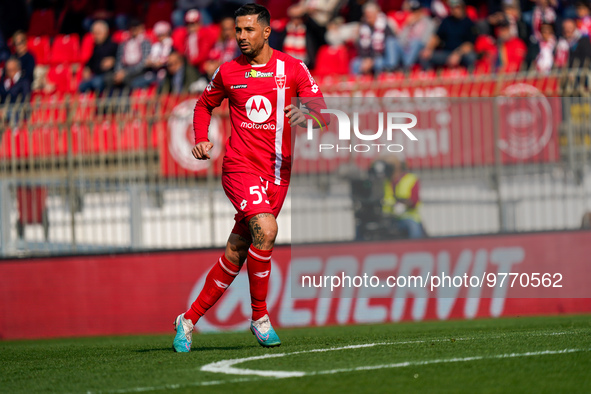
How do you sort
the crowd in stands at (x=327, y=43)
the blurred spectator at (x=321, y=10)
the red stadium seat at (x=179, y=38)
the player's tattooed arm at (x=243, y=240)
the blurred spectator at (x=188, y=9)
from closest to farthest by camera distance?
the player's tattooed arm at (x=243, y=240)
the crowd in stands at (x=327, y=43)
the blurred spectator at (x=321, y=10)
the red stadium seat at (x=179, y=38)
the blurred spectator at (x=188, y=9)

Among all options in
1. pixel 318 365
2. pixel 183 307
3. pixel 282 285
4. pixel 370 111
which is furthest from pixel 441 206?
pixel 318 365

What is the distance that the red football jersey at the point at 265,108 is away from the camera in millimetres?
5965

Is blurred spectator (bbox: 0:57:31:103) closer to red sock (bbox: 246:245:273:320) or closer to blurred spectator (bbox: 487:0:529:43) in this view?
blurred spectator (bbox: 487:0:529:43)

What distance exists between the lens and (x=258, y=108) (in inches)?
235

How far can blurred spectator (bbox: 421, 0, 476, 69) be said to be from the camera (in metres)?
14.5

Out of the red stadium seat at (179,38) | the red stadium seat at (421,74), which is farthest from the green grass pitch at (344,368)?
the red stadium seat at (179,38)

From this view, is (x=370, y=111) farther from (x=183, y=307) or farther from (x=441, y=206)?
(x=183, y=307)

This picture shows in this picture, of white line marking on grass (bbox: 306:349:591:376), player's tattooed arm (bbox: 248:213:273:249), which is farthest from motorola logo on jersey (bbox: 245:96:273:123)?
white line marking on grass (bbox: 306:349:591:376)

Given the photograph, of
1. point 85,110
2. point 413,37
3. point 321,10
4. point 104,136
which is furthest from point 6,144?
point 413,37

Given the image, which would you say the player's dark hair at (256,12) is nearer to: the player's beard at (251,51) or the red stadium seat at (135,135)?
the player's beard at (251,51)

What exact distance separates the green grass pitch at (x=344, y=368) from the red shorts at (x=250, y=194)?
88 centimetres

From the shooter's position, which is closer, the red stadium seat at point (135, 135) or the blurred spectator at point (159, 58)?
the red stadium seat at point (135, 135)

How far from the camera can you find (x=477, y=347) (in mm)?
5492

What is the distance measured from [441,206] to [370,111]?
4.69 feet
